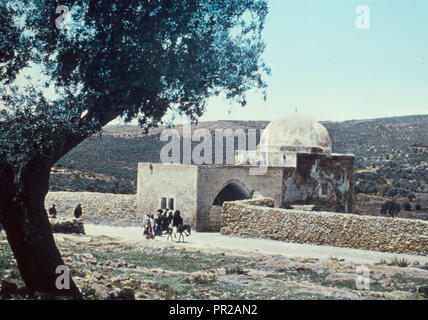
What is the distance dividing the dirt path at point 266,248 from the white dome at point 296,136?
27.3ft

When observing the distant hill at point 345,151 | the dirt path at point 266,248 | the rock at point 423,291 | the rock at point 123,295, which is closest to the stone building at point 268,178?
the dirt path at point 266,248

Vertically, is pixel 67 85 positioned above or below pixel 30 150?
above

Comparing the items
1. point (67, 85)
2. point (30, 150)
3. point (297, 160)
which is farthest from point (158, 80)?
point (297, 160)

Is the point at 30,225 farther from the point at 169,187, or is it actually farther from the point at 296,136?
the point at 296,136

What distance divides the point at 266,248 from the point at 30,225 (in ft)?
35.2

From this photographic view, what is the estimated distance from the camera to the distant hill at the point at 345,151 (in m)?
46.4

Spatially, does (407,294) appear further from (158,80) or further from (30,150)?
(30,150)

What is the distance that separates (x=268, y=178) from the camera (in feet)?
88.7

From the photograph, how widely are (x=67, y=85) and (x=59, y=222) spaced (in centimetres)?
1247

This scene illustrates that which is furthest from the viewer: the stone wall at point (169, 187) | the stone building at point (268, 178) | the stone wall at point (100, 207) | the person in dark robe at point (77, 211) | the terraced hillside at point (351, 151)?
the terraced hillside at point (351, 151)

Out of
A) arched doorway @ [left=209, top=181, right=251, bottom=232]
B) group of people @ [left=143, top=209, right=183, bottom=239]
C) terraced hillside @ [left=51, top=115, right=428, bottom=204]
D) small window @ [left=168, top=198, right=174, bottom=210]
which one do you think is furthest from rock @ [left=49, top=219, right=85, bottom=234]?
terraced hillside @ [left=51, top=115, right=428, bottom=204]

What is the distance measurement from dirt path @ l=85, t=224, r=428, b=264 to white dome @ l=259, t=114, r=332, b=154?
8.33 m

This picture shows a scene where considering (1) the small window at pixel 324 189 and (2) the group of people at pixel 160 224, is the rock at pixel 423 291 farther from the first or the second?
(1) the small window at pixel 324 189

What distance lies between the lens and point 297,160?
28344mm
